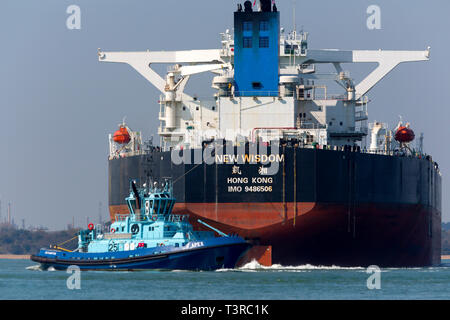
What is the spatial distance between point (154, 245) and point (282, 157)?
939 centimetres

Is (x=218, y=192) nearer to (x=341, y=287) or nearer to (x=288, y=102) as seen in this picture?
(x=288, y=102)

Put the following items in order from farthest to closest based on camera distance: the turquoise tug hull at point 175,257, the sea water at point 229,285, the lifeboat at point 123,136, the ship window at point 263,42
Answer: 1. the lifeboat at point 123,136
2. the ship window at point 263,42
3. the turquoise tug hull at point 175,257
4. the sea water at point 229,285

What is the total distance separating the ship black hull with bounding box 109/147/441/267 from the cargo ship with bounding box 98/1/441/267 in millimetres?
57

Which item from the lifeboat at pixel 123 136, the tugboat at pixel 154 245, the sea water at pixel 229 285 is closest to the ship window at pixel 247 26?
the lifeboat at pixel 123 136

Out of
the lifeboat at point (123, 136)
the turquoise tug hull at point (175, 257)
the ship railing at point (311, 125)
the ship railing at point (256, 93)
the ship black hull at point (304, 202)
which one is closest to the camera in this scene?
the turquoise tug hull at point (175, 257)

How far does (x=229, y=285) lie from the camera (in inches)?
2066

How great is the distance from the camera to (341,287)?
174 feet

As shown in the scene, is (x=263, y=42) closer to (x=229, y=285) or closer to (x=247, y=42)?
(x=247, y=42)

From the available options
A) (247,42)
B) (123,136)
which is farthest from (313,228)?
(123,136)

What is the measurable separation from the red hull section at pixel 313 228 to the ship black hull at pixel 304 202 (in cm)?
5

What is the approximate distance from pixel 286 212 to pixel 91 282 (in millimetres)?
14194

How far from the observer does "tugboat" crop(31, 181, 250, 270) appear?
59.0 metres

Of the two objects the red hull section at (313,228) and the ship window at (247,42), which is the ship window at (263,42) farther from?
the red hull section at (313,228)

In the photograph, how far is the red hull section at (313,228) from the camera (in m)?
65.2
